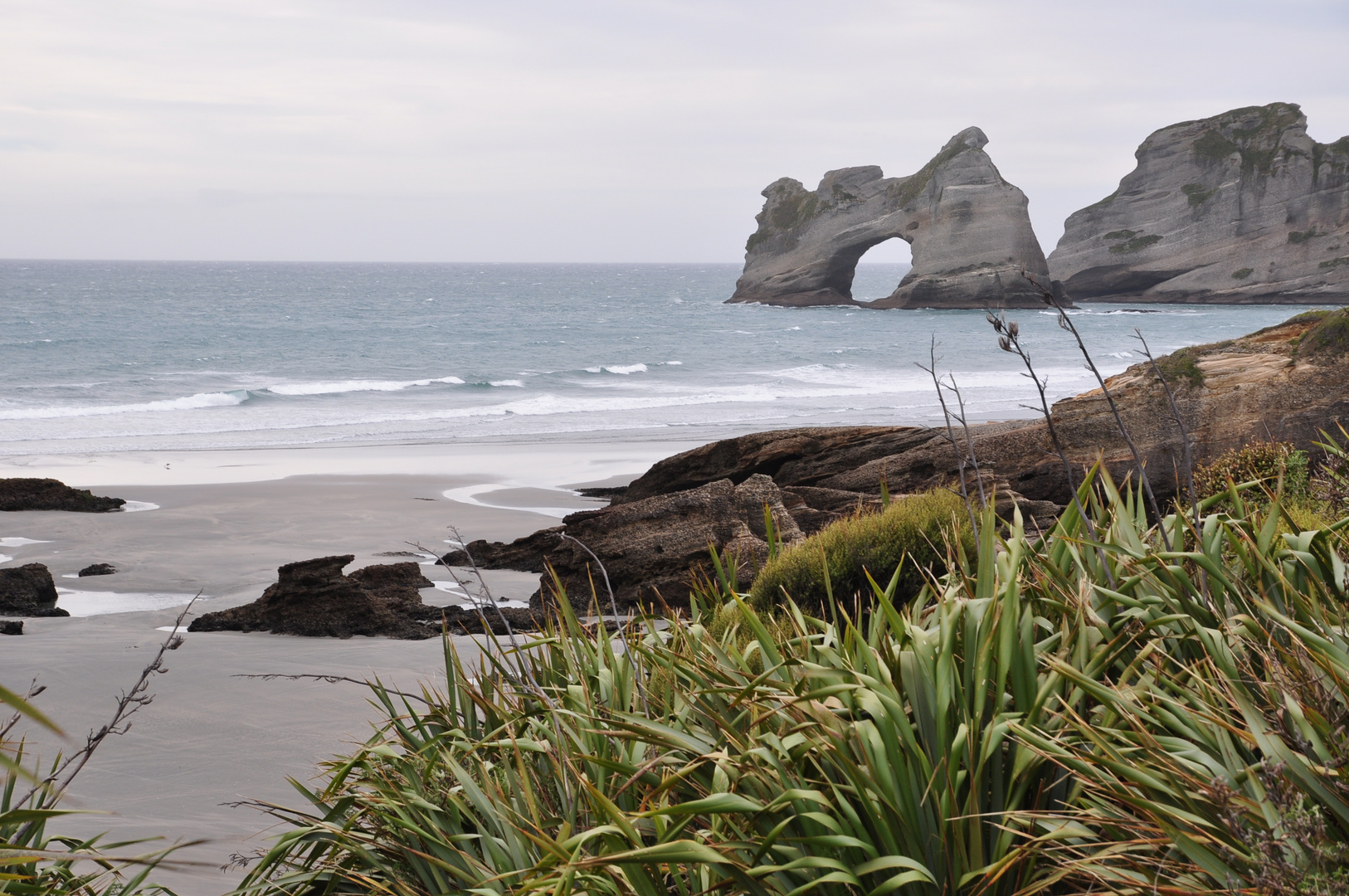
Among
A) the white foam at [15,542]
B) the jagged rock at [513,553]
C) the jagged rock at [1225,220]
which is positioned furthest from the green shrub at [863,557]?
→ the jagged rock at [1225,220]

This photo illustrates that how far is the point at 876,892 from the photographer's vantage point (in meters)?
2.04

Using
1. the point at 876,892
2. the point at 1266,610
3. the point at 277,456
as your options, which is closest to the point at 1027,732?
the point at 876,892

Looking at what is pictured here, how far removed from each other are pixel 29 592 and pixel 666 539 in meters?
6.08

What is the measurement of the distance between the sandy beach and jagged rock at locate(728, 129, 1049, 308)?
54.4 metres

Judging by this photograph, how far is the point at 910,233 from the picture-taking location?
255 feet

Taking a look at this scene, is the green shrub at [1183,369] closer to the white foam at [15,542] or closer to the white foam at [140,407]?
the white foam at [15,542]

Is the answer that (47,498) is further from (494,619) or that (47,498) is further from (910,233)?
(910,233)

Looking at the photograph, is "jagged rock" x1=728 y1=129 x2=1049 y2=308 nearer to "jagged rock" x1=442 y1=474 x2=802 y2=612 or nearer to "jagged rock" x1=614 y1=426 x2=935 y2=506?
"jagged rock" x1=614 y1=426 x2=935 y2=506

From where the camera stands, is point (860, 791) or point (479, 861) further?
point (479, 861)

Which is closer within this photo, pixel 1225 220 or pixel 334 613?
pixel 334 613

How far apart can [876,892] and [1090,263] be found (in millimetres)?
89253

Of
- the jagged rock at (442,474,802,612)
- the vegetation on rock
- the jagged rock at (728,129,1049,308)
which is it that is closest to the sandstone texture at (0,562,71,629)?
the jagged rock at (442,474,802,612)

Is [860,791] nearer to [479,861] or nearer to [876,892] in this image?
[876,892]

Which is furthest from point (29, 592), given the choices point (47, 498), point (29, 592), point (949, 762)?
point (949, 762)
